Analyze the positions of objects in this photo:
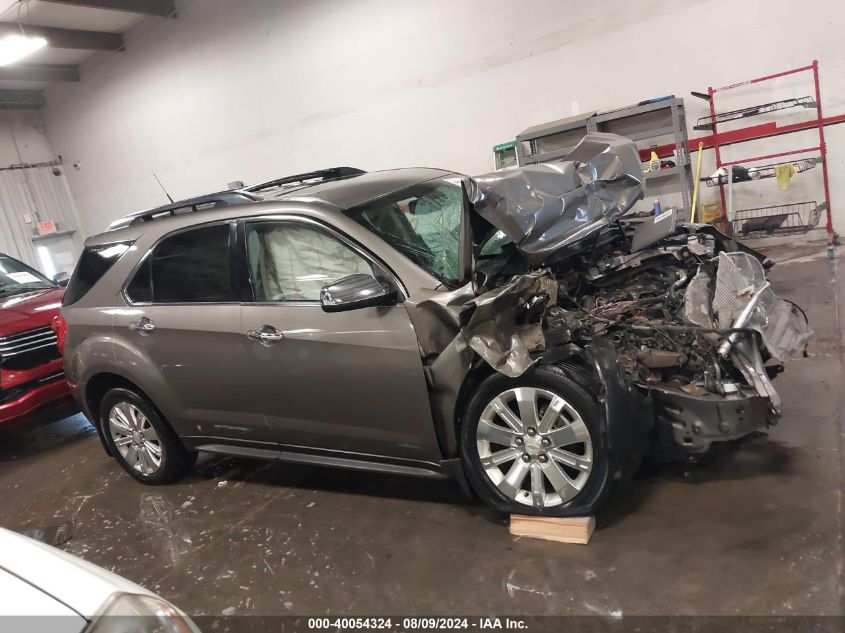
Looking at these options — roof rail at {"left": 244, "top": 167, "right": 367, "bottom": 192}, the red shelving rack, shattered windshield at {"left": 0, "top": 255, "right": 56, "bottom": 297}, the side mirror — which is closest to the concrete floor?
the side mirror

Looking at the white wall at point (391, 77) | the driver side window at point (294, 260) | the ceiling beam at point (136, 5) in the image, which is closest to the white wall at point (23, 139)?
the white wall at point (391, 77)

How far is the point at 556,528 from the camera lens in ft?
8.05

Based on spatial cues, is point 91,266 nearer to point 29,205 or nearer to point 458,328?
point 458,328

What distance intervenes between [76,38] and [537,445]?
11314 millimetres

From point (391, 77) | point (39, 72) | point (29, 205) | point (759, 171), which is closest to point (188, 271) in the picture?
point (759, 171)

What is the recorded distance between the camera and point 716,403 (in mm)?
2299

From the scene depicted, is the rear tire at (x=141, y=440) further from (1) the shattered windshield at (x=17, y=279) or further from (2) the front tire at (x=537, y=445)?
(1) the shattered windshield at (x=17, y=279)

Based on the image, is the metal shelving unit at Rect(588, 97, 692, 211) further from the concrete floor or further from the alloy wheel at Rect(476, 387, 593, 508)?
the alloy wheel at Rect(476, 387, 593, 508)

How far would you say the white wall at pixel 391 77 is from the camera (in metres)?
6.04

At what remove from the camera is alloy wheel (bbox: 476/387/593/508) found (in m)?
2.37

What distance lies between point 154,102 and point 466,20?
630 cm

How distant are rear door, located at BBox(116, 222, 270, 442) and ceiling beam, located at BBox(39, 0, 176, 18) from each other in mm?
7159

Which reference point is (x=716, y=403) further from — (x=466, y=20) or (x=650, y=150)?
(x=466, y=20)

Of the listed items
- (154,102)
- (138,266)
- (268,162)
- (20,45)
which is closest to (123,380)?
(138,266)
